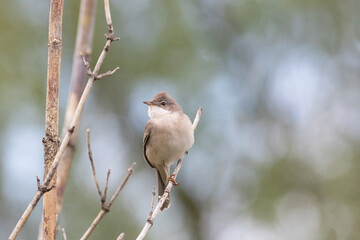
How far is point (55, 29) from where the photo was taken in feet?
6.48

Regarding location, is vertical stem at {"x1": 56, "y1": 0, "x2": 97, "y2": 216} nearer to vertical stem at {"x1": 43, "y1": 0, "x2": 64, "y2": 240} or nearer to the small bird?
vertical stem at {"x1": 43, "y1": 0, "x2": 64, "y2": 240}

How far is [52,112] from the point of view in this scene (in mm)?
1863

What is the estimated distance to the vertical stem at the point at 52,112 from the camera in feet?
6.02

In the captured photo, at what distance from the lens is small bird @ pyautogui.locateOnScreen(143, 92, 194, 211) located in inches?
200

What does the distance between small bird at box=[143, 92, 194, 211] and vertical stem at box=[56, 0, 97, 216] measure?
7.46ft

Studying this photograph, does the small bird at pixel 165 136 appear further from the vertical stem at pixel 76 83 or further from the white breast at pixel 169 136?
the vertical stem at pixel 76 83

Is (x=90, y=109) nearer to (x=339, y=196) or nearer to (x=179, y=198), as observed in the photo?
(x=179, y=198)

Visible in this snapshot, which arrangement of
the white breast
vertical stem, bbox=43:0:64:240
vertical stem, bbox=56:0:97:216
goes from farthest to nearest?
the white breast < vertical stem, bbox=56:0:97:216 < vertical stem, bbox=43:0:64:240

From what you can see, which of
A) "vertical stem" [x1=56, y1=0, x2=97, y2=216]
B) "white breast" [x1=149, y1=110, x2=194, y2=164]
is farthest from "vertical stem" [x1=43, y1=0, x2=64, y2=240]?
"white breast" [x1=149, y1=110, x2=194, y2=164]

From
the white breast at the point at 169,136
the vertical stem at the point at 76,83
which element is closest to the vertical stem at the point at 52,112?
the vertical stem at the point at 76,83

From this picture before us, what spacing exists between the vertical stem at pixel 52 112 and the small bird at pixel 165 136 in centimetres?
307

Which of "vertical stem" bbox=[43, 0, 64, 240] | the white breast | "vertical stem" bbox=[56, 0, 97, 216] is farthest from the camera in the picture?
the white breast

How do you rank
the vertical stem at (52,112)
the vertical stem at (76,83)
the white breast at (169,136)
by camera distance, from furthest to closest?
the white breast at (169,136)
the vertical stem at (76,83)
the vertical stem at (52,112)

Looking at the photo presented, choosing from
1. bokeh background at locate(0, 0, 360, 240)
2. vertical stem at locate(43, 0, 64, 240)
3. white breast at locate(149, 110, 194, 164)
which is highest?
bokeh background at locate(0, 0, 360, 240)
